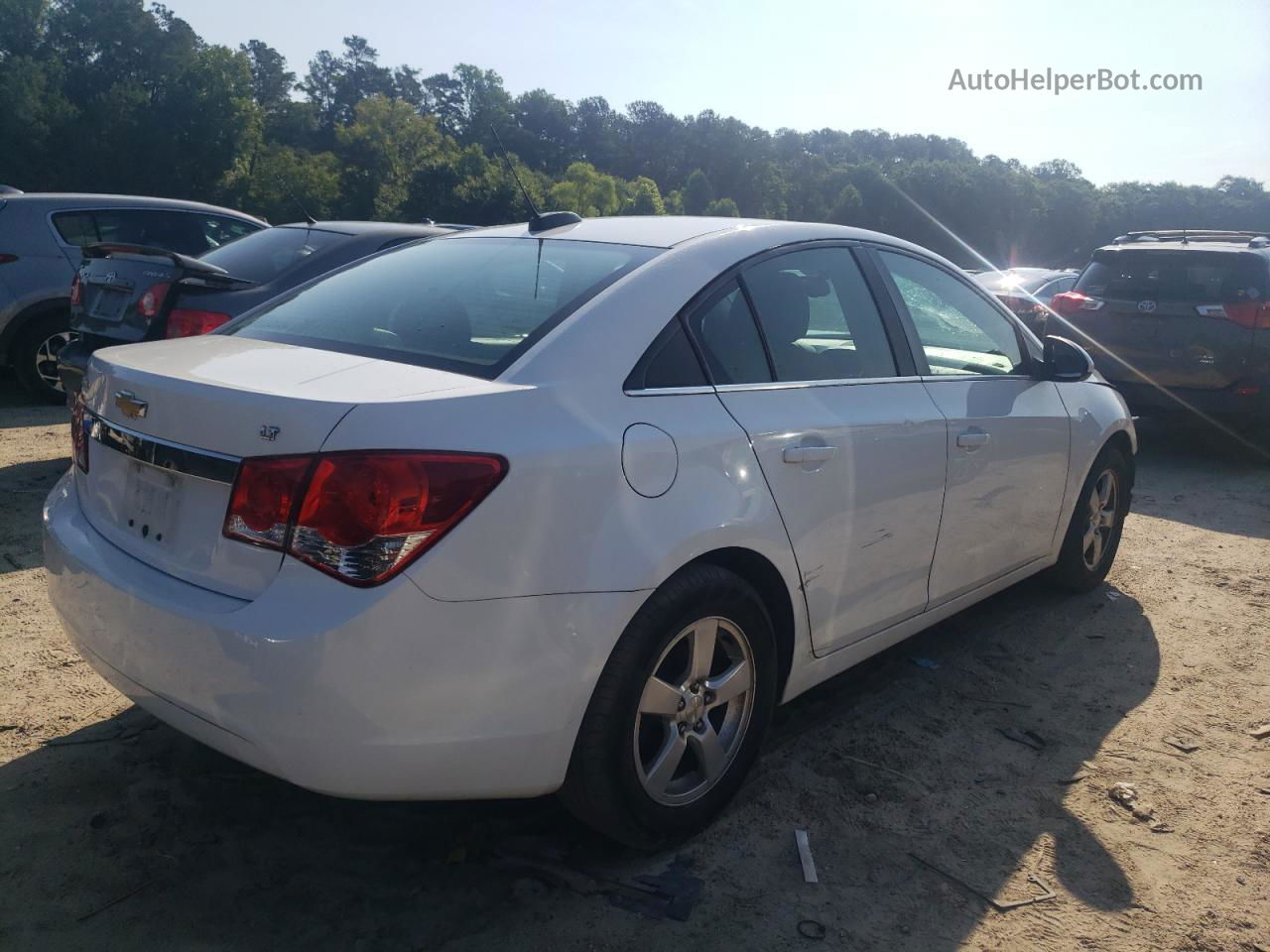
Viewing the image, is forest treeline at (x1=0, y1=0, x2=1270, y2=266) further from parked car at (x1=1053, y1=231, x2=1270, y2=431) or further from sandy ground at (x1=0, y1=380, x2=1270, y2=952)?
sandy ground at (x1=0, y1=380, x2=1270, y2=952)

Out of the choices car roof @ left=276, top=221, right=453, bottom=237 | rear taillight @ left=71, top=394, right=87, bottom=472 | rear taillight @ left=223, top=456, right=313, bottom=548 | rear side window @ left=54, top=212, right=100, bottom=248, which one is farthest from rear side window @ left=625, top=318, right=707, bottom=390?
rear side window @ left=54, top=212, right=100, bottom=248

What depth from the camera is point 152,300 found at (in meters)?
5.63

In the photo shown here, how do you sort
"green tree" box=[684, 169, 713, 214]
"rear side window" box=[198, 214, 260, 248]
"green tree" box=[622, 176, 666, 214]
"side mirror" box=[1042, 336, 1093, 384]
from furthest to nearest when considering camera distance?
"green tree" box=[684, 169, 713, 214] < "green tree" box=[622, 176, 666, 214] < "rear side window" box=[198, 214, 260, 248] < "side mirror" box=[1042, 336, 1093, 384]

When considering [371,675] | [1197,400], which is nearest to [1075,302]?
[1197,400]

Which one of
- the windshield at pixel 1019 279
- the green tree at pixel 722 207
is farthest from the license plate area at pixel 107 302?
Result: the green tree at pixel 722 207

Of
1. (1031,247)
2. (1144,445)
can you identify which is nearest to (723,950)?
(1144,445)

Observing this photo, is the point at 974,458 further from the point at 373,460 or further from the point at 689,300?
the point at 373,460

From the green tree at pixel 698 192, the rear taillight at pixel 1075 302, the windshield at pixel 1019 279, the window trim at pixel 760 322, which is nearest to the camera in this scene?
the window trim at pixel 760 322

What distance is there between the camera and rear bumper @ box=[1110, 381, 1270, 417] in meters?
7.77

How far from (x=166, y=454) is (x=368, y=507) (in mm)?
631

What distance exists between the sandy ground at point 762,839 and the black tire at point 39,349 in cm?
460

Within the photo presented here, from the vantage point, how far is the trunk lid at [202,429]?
7.16 ft

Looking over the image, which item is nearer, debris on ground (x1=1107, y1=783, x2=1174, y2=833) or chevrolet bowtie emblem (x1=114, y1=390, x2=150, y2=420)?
chevrolet bowtie emblem (x1=114, y1=390, x2=150, y2=420)

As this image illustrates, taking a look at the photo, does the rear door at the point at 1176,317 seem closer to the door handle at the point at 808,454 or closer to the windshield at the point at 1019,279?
the windshield at the point at 1019,279
